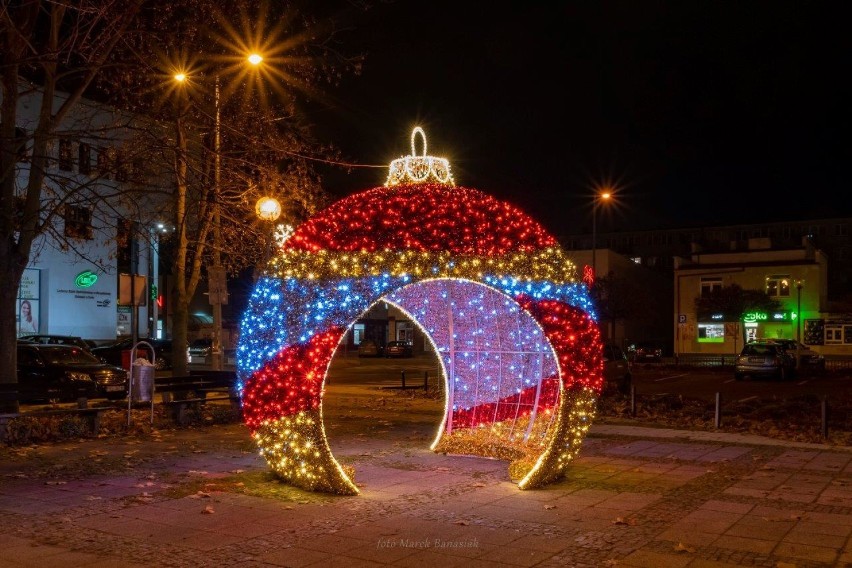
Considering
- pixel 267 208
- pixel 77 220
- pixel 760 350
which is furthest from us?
pixel 760 350

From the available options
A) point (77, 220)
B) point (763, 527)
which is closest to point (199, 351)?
point (77, 220)

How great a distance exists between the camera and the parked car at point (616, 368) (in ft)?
76.3

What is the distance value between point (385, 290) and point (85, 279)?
32.4m

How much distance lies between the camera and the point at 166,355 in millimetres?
33469

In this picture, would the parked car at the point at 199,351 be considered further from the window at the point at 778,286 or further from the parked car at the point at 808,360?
the window at the point at 778,286

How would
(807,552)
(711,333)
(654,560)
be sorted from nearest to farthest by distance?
1. (654,560)
2. (807,552)
3. (711,333)

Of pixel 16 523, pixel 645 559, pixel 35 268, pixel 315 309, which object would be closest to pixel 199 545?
pixel 16 523

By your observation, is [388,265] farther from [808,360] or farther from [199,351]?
[808,360]

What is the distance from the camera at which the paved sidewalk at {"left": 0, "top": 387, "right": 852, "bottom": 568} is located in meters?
6.84

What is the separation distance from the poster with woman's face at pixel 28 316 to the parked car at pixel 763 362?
29.6 metres

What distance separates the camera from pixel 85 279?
3772cm

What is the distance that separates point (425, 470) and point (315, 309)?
10.2ft

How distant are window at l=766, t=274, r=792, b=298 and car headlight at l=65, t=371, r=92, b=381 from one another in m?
43.2

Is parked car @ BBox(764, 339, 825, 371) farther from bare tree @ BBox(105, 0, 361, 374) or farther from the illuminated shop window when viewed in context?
bare tree @ BBox(105, 0, 361, 374)
